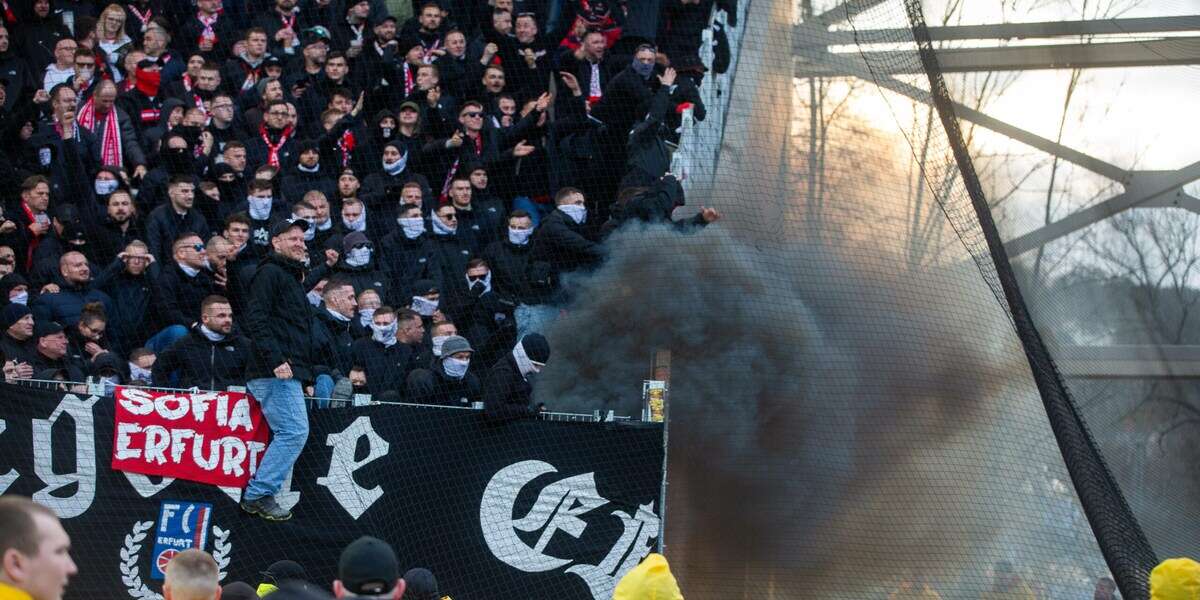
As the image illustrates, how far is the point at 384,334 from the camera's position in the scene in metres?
9.63

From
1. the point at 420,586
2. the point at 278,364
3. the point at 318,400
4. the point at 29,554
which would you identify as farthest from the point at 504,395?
the point at 29,554

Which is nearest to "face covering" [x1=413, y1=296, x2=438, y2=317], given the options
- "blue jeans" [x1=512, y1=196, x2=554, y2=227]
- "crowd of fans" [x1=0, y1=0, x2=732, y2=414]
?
"crowd of fans" [x1=0, y1=0, x2=732, y2=414]

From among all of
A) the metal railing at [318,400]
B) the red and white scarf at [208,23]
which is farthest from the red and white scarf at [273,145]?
the metal railing at [318,400]

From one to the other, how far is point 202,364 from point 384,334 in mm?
1526

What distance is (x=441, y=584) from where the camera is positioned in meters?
7.67

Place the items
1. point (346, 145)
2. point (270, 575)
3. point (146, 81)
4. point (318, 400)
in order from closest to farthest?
point (270, 575), point (318, 400), point (346, 145), point (146, 81)

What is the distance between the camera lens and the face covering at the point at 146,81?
11.5 m

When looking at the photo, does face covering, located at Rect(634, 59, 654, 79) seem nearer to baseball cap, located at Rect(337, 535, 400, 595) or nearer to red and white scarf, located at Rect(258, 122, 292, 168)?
red and white scarf, located at Rect(258, 122, 292, 168)

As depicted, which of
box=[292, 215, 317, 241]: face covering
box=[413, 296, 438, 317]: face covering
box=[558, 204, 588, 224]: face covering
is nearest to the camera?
box=[558, 204, 588, 224]: face covering

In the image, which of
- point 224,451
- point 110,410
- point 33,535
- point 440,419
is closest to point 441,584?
point 440,419

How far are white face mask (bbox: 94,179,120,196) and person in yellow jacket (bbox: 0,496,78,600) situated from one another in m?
7.83

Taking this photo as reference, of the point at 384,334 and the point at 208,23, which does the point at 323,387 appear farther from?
the point at 208,23

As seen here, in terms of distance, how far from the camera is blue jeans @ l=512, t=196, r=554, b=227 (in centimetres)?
1090

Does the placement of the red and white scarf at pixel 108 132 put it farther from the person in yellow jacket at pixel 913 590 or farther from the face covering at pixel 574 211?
the person in yellow jacket at pixel 913 590
